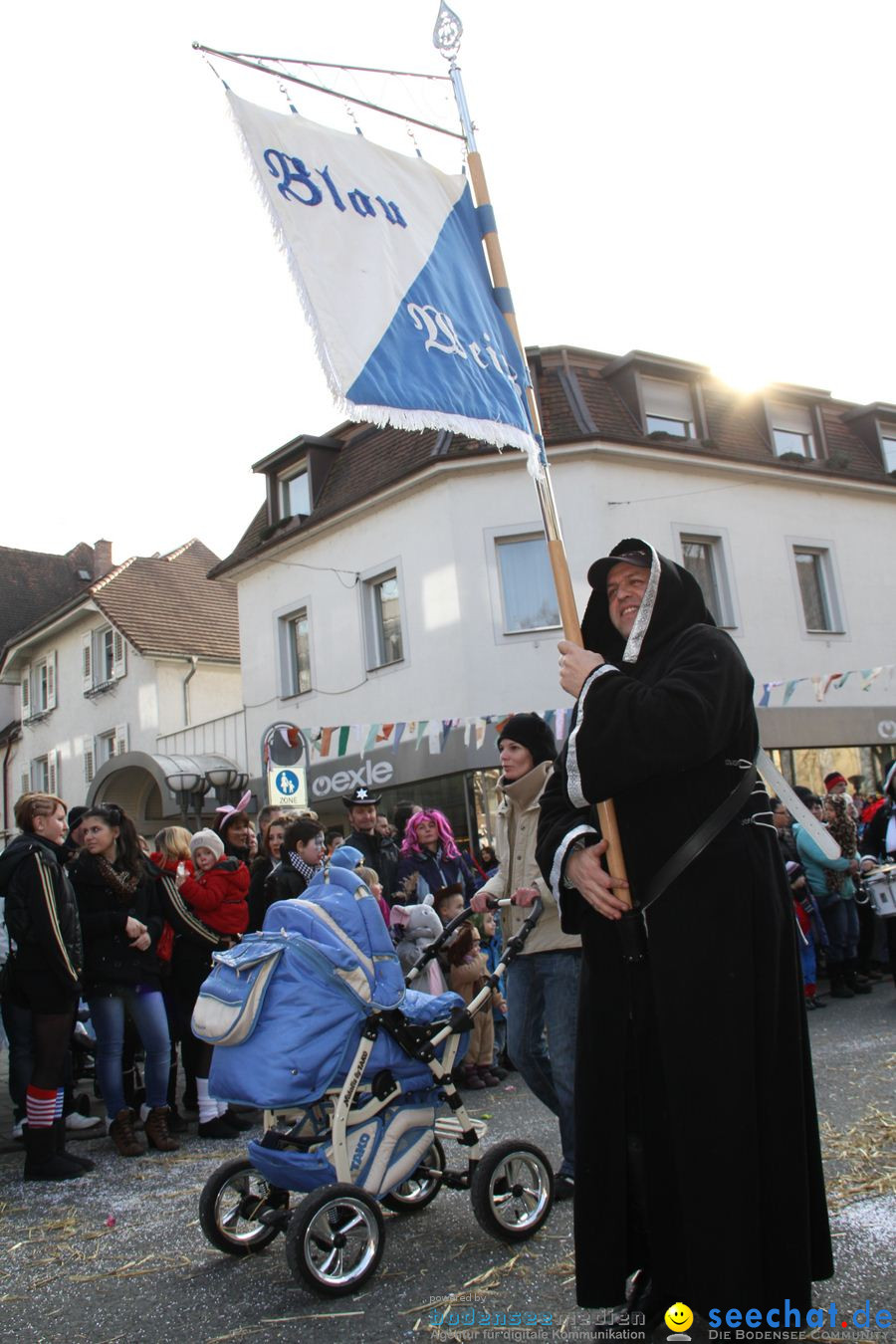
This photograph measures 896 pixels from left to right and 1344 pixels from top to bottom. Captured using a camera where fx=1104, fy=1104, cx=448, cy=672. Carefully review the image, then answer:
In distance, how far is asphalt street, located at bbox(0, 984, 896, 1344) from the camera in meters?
3.55

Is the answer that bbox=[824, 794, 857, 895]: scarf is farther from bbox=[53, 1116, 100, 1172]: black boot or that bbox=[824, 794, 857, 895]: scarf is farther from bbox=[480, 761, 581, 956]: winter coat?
bbox=[53, 1116, 100, 1172]: black boot

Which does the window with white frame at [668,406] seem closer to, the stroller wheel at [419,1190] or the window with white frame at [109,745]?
the window with white frame at [109,745]

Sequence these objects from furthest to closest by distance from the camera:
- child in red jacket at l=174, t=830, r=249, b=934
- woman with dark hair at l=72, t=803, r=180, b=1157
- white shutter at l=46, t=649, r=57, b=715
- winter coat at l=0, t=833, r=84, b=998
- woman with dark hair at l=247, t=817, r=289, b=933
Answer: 1. white shutter at l=46, t=649, r=57, b=715
2. woman with dark hair at l=247, t=817, r=289, b=933
3. child in red jacket at l=174, t=830, r=249, b=934
4. woman with dark hair at l=72, t=803, r=180, b=1157
5. winter coat at l=0, t=833, r=84, b=998

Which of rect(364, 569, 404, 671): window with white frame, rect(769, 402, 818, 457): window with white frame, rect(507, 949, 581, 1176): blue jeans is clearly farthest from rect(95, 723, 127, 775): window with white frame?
rect(507, 949, 581, 1176): blue jeans

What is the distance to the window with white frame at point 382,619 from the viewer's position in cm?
2091

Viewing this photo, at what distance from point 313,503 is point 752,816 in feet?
69.5

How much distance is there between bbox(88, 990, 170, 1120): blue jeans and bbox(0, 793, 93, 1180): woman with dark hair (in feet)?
1.16

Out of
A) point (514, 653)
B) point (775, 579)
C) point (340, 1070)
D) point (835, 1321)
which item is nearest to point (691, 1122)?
point (835, 1321)

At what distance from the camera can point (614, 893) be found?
291cm

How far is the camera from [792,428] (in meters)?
23.4

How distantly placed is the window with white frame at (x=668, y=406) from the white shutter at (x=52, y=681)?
20.3 metres

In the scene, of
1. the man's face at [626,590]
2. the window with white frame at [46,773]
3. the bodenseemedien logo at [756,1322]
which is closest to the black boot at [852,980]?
the bodenseemedien logo at [756,1322]

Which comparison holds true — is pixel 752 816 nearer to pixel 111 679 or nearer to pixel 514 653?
pixel 514 653

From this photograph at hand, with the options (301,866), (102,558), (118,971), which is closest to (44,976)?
(118,971)
